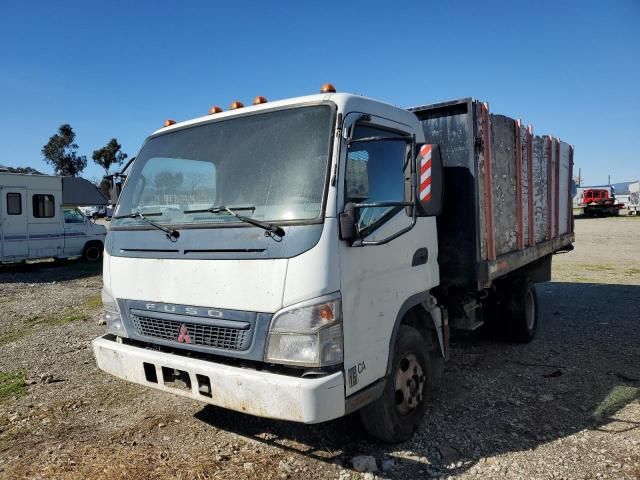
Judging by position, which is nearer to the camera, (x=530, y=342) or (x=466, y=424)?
(x=466, y=424)

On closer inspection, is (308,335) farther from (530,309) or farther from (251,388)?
(530,309)

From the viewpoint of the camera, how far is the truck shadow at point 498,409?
134 inches

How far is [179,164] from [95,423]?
7.57ft

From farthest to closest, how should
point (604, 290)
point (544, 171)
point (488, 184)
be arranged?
point (604, 290) → point (544, 171) → point (488, 184)

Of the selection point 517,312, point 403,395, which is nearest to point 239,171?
point 403,395

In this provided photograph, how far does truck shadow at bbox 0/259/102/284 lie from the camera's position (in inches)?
514

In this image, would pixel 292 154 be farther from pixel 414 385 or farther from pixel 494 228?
pixel 494 228

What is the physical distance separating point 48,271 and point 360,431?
1394 centimetres

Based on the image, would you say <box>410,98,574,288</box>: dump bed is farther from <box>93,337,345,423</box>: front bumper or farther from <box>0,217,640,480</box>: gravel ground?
<box>93,337,345,423</box>: front bumper

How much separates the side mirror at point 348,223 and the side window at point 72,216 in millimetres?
14927

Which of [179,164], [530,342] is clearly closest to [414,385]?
[179,164]

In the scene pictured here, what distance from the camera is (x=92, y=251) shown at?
1617 cm

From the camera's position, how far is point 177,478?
10.2ft

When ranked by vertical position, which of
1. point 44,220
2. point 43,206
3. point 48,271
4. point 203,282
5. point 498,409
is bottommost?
point 498,409
